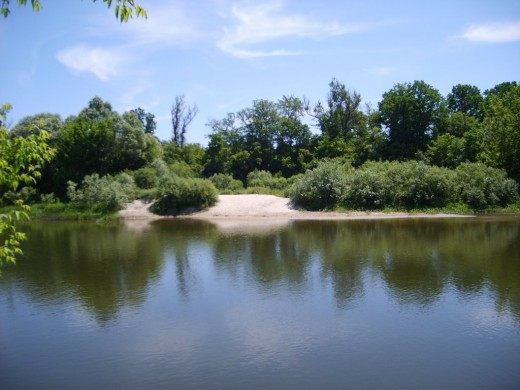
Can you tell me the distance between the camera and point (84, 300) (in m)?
17.3

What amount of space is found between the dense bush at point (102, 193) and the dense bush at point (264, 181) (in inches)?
561

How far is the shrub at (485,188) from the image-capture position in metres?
41.8

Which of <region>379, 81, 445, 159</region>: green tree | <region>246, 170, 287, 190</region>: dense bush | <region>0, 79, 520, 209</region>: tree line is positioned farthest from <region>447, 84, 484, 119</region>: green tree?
<region>246, 170, 287, 190</region>: dense bush

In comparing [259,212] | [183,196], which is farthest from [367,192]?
[183,196]

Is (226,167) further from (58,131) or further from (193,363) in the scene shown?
(193,363)

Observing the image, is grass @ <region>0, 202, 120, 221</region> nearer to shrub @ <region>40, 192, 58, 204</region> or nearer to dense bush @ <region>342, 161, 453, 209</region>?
shrub @ <region>40, 192, 58, 204</region>

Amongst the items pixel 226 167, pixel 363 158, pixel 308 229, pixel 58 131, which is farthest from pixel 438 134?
pixel 58 131

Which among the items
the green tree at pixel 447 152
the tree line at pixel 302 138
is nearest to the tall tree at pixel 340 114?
the tree line at pixel 302 138

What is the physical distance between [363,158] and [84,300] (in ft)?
151

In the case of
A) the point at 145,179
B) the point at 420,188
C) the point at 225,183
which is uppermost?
the point at 145,179

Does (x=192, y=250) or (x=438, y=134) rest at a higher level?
(x=438, y=134)

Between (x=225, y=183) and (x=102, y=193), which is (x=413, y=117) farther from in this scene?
(x=102, y=193)

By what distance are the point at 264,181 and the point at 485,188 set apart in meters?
23.5

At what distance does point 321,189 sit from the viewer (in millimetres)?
44469
